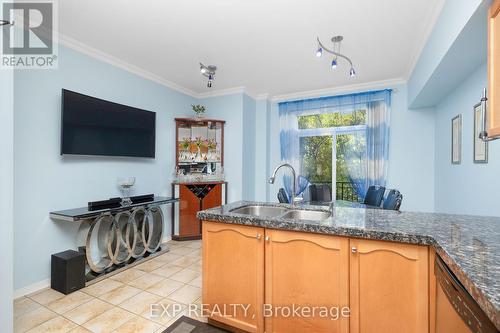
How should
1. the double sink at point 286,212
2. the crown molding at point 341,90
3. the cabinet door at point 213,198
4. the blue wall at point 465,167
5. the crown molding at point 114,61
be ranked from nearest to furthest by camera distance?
the double sink at point 286,212, the blue wall at point 465,167, the crown molding at point 114,61, the crown molding at point 341,90, the cabinet door at point 213,198

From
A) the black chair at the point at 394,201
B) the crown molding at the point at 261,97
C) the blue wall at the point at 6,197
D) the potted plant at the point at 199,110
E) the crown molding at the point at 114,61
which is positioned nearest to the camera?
the blue wall at the point at 6,197

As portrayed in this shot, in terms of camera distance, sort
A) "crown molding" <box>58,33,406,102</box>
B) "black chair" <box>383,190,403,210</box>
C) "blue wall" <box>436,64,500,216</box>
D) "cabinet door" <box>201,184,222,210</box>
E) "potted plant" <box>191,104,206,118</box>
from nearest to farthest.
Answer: "blue wall" <box>436,64,500,216</box>, "black chair" <box>383,190,403,210</box>, "crown molding" <box>58,33,406,102</box>, "cabinet door" <box>201,184,222,210</box>, "potted plant" <box>191,104,206,118</box>

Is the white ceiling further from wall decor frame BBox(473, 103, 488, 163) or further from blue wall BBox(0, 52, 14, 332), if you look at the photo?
blue wall BBox(0, 52, 14, 332)

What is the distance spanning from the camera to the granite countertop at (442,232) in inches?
30.4

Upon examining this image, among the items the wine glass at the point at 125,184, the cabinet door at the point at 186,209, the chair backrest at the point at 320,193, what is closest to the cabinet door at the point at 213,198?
the cabinet door at the point at 186,209

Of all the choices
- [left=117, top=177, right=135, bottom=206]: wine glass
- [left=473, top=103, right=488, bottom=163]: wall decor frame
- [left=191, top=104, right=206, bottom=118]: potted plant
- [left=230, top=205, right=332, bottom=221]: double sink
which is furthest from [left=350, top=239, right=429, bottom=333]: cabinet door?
[left=191, top=104, right=206, bottom=118]: potted plant

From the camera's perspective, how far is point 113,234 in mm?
2820

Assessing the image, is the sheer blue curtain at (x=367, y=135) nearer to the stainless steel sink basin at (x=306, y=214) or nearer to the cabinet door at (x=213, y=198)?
the cabinet door at (x=213, y=198)

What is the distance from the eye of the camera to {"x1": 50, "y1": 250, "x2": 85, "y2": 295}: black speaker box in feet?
7.52

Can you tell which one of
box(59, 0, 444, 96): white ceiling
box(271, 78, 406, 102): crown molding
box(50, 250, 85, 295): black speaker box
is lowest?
box(50, 250, 85, 295): black speaker box

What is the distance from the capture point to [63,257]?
91.7 inches

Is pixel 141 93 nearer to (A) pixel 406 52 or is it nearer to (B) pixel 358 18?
(B) pixel 358 18

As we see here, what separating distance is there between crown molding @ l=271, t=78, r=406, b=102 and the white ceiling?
0.21 meters

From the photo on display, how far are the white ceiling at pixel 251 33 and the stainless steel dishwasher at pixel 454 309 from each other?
2.12m
